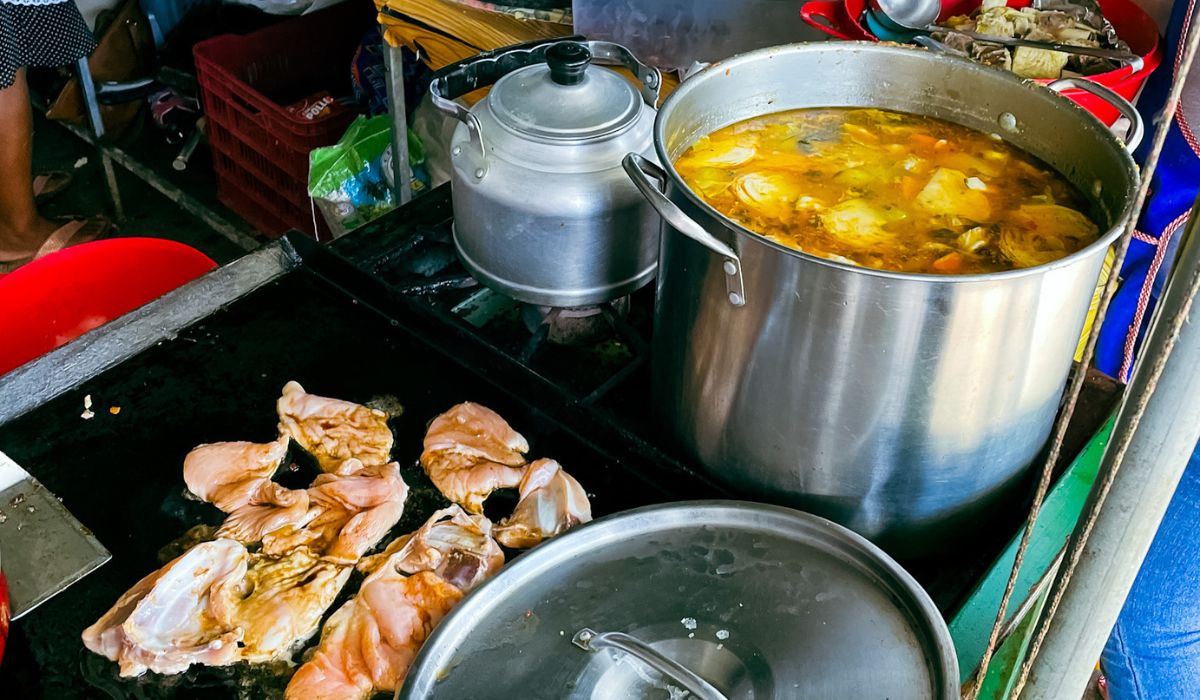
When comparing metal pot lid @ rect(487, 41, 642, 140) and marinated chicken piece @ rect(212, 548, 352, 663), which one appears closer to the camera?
marinated chicken piece @ rect(212, 548, 352, 663)

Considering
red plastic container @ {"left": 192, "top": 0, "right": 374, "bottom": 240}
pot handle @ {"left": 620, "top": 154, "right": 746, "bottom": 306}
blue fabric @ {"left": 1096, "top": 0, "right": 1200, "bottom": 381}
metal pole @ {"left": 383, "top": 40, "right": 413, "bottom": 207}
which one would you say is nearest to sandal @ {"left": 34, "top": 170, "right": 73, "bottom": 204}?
red plastic container @ {"left": 192, "top": 0, "right": 374, "bottom": 240}

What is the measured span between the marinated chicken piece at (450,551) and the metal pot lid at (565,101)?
66 centimetres

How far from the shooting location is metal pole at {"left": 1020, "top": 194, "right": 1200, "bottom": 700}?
83 cm

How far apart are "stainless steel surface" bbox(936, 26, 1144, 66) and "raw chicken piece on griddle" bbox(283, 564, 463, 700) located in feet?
5.19

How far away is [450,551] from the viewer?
1.53m

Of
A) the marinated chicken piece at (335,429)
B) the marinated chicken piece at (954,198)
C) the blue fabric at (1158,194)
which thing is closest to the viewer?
the marinated chicken piece at (954,198)

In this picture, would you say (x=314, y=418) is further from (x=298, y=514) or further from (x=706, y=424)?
(x=706, y=424)

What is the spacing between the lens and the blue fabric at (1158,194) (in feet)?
7.66

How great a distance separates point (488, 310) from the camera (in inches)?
81.2

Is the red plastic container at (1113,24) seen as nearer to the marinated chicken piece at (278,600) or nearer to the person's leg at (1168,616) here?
the person's leg at (1168,616)

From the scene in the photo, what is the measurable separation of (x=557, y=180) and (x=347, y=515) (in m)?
0.66

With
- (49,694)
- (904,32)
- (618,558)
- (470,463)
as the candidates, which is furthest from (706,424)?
(904,32)

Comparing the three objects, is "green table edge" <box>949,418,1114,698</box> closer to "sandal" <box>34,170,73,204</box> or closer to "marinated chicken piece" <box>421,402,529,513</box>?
"marinated chicken piece" <box>421,402,529,513</box>

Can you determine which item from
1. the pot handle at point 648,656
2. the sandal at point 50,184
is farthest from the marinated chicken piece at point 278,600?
the sandal at point 50,184
